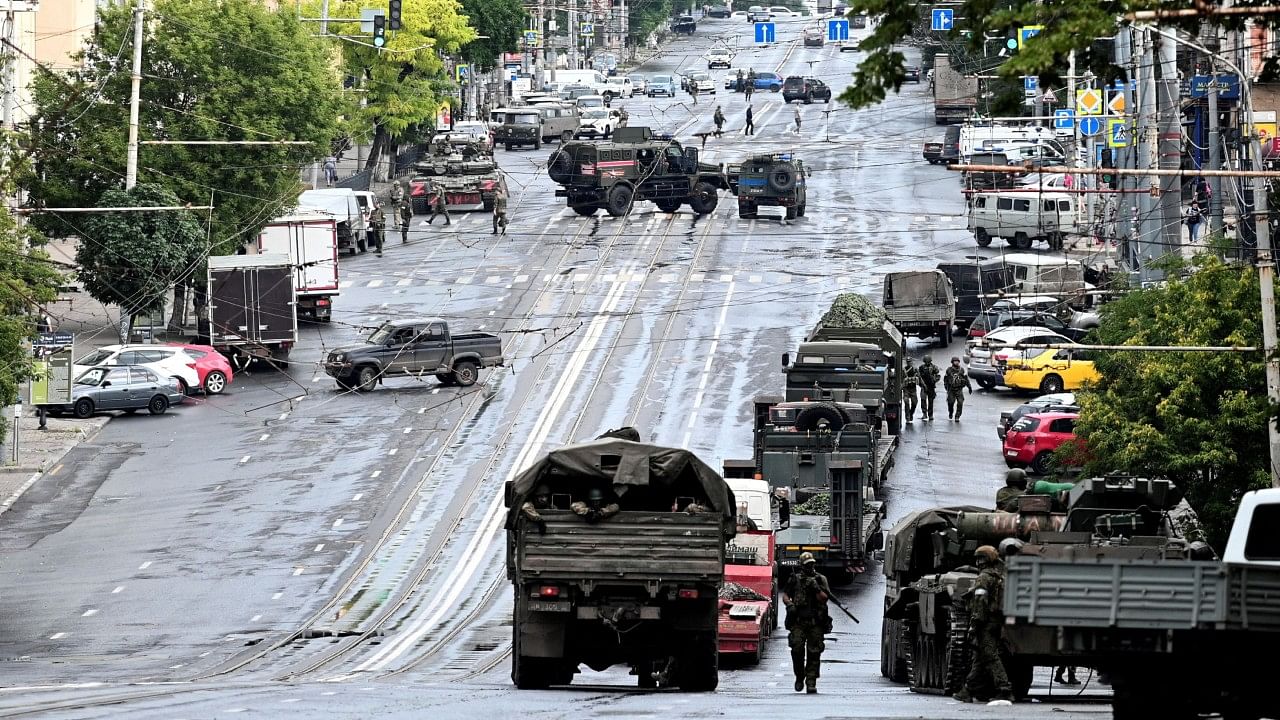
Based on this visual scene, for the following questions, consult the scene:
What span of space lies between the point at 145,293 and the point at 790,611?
116 ft

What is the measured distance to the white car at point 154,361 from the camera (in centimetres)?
5166

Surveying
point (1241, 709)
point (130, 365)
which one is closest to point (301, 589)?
point (130, 365)

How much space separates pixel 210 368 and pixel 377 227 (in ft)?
60.0

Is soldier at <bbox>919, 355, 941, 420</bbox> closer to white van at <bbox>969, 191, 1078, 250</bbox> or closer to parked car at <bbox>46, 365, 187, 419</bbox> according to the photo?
parked car at <bbox>46, 365, 187, 419</bbox>

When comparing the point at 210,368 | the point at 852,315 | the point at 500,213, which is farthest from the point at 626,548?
the point at 500,213

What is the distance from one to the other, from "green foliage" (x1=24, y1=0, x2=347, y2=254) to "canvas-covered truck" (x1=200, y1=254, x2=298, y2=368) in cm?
269

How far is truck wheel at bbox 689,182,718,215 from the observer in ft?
243

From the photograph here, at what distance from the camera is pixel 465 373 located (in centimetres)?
5209

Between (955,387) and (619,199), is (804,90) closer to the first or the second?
(619,199)

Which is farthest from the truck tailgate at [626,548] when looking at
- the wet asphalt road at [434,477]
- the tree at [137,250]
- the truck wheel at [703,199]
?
the truck wheel at [703,199]

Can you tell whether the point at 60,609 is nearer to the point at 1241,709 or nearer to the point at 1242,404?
the point at 1242,404

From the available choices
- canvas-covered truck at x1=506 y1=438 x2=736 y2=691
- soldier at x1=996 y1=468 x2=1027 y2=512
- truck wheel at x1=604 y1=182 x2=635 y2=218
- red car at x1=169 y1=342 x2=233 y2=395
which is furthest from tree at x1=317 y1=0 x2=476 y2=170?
canvas-covered truck at x1=506 y1=438 x2=736 y2=691

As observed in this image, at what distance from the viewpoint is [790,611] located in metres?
24.5

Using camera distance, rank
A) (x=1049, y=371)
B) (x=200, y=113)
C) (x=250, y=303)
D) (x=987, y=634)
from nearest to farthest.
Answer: (x=987, y=634)
(x=1049, y=371)
(x=250, y=303)
(x=200, y=113)
